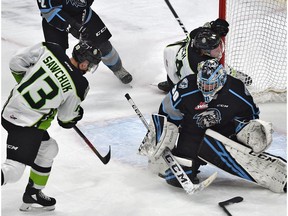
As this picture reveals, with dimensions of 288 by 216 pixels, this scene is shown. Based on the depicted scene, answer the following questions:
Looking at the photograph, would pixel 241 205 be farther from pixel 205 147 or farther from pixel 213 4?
pixel 213 4

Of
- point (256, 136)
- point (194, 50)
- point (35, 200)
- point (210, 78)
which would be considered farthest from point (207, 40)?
point (35, 200)

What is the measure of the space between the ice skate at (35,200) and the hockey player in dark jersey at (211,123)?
1.93 feet

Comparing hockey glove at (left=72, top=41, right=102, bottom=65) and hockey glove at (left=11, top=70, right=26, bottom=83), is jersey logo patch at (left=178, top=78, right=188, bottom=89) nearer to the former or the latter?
hockey glove at (left=72, top=41, right=102, bottom=65)

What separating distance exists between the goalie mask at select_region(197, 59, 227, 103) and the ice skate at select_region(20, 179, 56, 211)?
2.90 feet

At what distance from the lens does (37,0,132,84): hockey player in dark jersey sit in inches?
191

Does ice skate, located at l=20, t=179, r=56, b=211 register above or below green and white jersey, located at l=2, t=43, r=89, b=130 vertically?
below

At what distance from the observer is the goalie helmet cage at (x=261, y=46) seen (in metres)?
5.09

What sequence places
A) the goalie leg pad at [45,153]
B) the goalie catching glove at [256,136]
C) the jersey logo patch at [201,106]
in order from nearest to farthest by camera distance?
1. the goalie leg pad at [45,153]
2. the goalie catching glove at [256,136]
3. the jersey logo patch at [201,106]

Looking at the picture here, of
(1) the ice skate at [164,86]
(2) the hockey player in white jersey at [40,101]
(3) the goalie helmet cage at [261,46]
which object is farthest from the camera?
(1) the ice skate at [164,86]

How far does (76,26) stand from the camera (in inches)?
191

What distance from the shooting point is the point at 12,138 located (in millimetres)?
3400

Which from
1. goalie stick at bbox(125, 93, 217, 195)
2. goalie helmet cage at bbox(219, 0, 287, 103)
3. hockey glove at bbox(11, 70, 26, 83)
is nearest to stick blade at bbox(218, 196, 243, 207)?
goalie stick at bbox(125, 93, 217, 195)

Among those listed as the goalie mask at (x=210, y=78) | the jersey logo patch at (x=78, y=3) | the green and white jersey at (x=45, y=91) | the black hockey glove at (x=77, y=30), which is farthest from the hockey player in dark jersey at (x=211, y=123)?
the jersey logo patch at (x=78, y=3)

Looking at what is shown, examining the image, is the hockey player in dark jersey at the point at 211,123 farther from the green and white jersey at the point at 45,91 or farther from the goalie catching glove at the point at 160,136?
the green and white jersey at the point at 45,91
